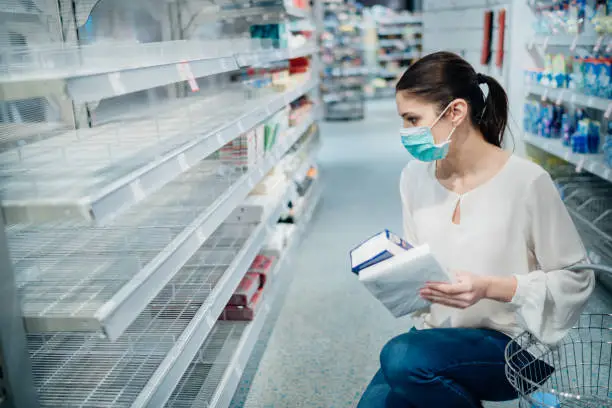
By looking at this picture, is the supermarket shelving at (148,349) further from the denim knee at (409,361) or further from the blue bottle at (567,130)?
the blue bottle at (567,130)

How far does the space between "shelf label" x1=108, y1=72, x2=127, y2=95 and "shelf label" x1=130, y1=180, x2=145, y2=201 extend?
25 cm

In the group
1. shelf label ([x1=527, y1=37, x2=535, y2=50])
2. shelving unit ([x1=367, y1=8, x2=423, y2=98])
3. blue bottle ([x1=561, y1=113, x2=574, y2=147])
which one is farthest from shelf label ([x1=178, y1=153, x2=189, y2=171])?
shelving unit ([x1=367, y1=8, x2=423, y2=98])

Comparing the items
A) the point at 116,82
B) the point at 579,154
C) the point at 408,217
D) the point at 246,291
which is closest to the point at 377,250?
the point at 408,217

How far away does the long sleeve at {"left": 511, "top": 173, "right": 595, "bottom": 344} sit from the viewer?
65.3 inches

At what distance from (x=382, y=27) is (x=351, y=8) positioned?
6.75 feet

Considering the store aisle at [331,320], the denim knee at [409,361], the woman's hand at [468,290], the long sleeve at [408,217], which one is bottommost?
the store aisle at [331,320]

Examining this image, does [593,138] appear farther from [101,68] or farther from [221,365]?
[101,68]

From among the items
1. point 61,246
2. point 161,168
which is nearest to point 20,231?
point 61,246

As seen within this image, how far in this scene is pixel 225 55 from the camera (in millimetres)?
2600

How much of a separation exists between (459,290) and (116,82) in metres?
1.08

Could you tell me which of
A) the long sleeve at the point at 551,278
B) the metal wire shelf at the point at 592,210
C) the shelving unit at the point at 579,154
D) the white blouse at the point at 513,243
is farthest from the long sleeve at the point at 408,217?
the metal wire shelf at the point at 592,210

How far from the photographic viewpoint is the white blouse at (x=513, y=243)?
1.67 metres

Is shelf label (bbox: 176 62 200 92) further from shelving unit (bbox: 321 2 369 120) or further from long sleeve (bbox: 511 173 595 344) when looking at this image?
shelving unit (bbox: 321 2 369 120)

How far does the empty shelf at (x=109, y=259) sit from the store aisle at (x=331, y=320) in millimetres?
866
